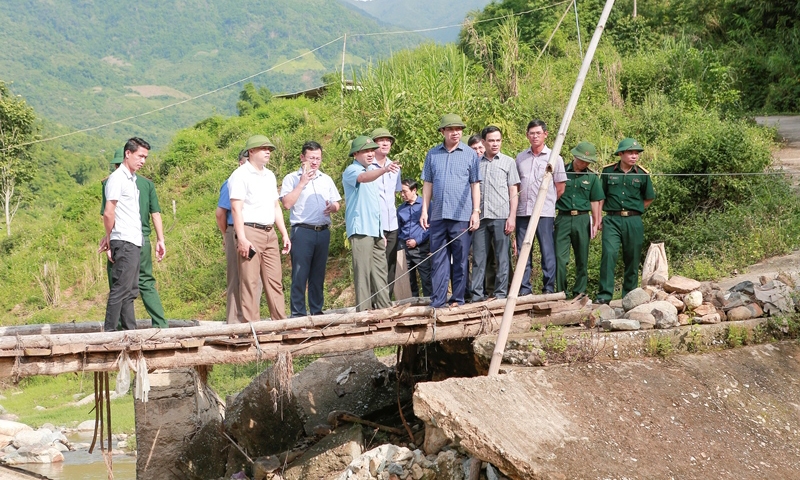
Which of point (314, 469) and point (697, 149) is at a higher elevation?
point (697, 149)

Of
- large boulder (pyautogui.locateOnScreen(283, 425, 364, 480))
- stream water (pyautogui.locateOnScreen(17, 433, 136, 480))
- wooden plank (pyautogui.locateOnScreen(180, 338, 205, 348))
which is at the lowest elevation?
stream water (pyautogui.locateOnScreen(17, 433, 136, 480))

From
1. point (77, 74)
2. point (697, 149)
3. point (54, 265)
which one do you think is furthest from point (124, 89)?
point (697, 149)

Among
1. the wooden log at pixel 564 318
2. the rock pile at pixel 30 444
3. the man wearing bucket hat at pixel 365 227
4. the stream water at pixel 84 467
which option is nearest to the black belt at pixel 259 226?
the man wearing bucket hat at pixel 365 227

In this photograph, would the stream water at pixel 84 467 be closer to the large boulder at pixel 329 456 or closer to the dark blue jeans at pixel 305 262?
the large boulder at pixel 329 456

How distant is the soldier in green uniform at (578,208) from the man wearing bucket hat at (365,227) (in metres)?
1.76

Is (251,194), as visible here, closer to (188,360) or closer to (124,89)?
(188,360)

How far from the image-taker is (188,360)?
6.96 metres

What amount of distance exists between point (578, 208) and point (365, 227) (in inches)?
84.6

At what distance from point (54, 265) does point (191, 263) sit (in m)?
3.52

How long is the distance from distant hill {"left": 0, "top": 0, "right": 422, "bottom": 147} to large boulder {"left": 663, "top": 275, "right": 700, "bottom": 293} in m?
71.9

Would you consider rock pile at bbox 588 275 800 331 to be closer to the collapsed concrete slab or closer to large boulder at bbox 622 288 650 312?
large boulder at bbox 622 288 650 312

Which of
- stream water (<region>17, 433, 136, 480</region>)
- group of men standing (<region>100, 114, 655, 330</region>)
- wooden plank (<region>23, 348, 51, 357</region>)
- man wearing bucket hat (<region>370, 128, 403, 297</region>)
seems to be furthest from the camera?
stream water (<region>17, 433, 136, 480</region>)

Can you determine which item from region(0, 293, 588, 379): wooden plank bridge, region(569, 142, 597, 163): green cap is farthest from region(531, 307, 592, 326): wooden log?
region(569, 142, 597, 163): green cap

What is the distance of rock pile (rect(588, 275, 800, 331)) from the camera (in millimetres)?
7773
